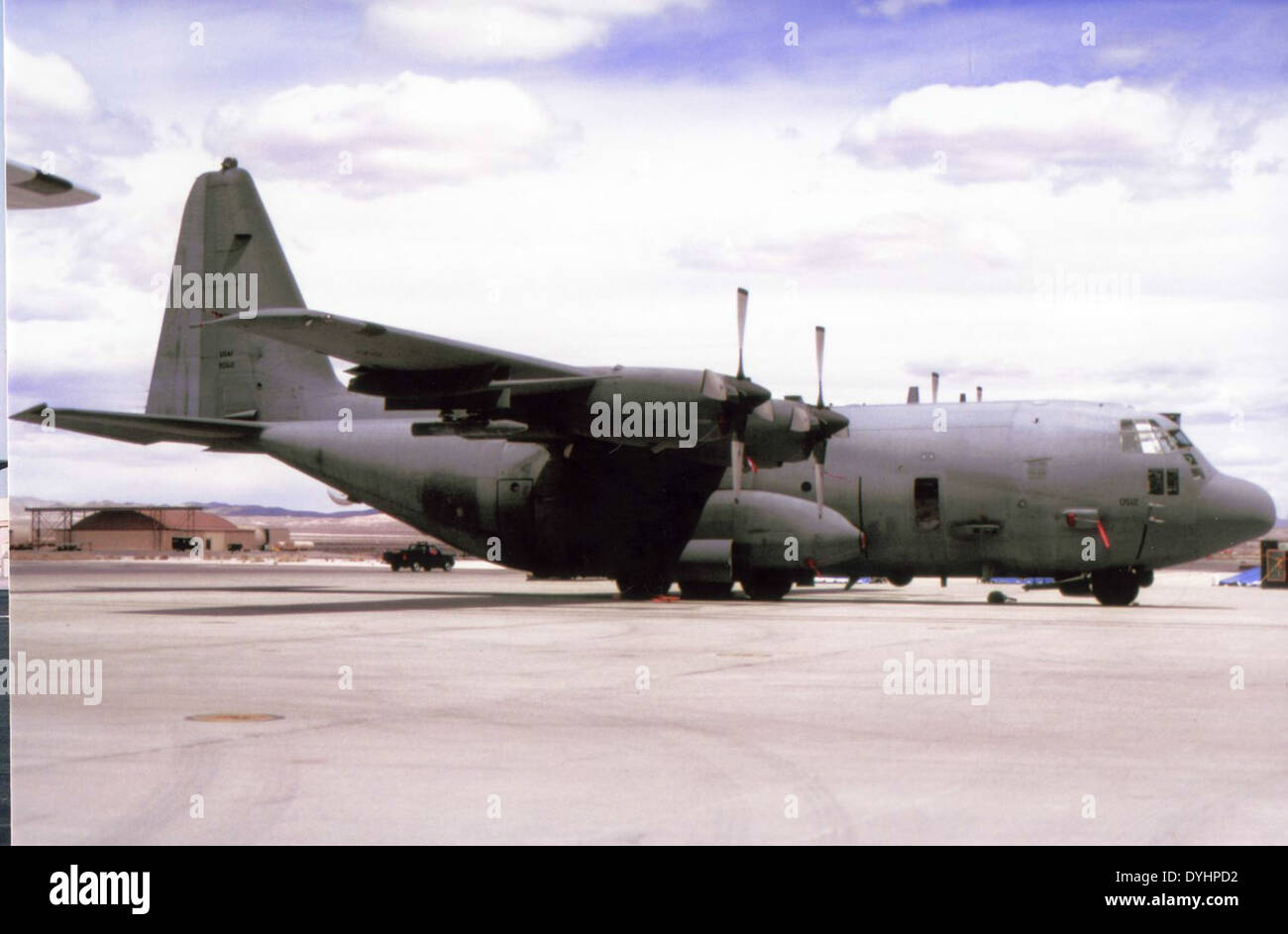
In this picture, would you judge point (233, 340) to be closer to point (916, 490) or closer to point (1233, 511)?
point (916, 490)

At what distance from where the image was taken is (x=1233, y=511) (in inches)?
1126

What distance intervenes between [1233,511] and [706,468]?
11292 mm

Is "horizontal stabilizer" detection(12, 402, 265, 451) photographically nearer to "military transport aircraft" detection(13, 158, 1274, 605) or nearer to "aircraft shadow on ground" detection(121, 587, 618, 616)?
"military transport aircraft" detection(13, 158, 1274, 605)

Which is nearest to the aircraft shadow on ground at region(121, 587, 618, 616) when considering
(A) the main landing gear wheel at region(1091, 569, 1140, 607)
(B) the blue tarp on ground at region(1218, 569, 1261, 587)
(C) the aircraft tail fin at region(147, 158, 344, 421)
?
(C) the aircraft tail fin at region(147, 158, 344, 421)

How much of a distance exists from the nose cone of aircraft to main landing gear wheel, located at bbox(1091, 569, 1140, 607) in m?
2.16

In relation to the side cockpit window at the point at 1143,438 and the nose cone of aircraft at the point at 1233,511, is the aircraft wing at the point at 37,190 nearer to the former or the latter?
the side cockpit window at the point at 1143,438

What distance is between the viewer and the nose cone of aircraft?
93.7 feet

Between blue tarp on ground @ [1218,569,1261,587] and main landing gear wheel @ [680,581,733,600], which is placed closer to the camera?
main landing gear wheel @ [680,581,733,600]

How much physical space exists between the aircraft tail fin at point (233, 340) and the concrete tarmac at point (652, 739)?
14126 mm

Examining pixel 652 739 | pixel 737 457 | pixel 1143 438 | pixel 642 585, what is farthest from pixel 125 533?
pixel 652 739

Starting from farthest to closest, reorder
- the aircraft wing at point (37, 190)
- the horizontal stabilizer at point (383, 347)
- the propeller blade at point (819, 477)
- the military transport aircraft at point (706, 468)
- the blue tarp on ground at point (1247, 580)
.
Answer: the blue tarp on ground at point (1247, 580) → the propeller blade at point (819, 477) → the military transport aircraft at point (706, 468) → the horizontal stabilizer at point (383, 347) → the aircraft wing at point (37, 190)

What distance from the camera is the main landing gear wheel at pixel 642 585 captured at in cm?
3170

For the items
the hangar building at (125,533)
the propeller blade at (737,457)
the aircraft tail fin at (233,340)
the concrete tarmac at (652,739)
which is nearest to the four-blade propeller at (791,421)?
the propeller blade at (737,457)

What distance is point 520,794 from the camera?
8.26 meters
